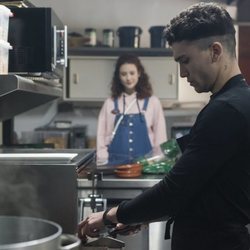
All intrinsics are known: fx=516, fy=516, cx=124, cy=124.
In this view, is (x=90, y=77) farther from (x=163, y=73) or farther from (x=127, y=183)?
(x=127, y=183)

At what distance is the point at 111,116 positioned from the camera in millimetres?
3730

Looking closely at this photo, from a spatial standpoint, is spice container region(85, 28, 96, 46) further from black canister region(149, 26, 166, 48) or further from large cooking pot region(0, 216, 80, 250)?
large cooking pot region(0, 216, 80, 250)

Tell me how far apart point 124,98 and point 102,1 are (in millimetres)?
1146

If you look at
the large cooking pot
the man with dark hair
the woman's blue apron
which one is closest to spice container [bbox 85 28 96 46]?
the woman's blue apron

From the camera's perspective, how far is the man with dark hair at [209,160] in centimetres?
124

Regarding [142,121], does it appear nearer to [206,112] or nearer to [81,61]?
[81,61]

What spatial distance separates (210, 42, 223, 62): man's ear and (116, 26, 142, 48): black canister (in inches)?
109

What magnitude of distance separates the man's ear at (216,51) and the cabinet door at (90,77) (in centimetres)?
284

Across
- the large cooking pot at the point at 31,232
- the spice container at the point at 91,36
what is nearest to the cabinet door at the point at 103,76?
the spice container at the point at 91,36

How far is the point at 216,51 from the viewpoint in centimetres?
130

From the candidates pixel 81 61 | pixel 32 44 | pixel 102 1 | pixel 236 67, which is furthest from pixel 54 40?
pixel 102 1

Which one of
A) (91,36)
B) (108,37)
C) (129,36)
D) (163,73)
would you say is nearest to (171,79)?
(163,73)

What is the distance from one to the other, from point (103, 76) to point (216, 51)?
288cm

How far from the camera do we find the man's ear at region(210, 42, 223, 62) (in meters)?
1.29
